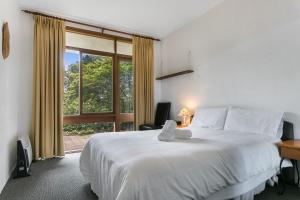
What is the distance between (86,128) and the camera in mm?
4375

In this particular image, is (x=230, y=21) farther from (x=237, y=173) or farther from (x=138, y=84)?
(x=237, y=173)

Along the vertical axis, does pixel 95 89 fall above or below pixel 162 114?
above

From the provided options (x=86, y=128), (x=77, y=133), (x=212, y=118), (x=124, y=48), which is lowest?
(x=77, y=133)

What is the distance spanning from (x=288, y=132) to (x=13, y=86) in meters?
4.22

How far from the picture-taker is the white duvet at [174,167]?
1332 millimetres

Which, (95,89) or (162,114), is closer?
(95,89)

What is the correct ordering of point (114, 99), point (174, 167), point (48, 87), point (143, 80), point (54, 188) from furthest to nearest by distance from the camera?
point (143, 80)
point (114, 99)
point (48, 87)
point (54, 188)
point (174, 167)

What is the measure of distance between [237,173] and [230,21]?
2.69m

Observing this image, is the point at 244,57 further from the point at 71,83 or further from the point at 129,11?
the point at 71,83

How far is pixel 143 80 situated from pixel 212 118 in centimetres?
215

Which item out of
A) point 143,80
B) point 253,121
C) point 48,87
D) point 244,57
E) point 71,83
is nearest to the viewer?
point 253,121

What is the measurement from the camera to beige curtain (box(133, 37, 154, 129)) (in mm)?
4715

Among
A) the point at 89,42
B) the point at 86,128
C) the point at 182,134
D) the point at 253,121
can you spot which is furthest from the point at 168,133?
the point at 89,42

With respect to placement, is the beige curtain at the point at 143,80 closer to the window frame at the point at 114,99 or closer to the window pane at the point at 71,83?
the window frame at the point at 114,99
